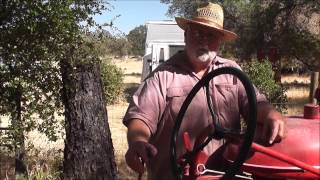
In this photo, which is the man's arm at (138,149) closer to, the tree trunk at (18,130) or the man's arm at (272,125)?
the man's arm at (272,125)

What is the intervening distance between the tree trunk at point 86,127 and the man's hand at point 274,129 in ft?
13.2

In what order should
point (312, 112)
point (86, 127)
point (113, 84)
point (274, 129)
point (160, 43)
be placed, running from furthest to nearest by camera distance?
point (160, 43)
point (113, 84)
point (86, 127)
point (312, 112)
point (274, 129)

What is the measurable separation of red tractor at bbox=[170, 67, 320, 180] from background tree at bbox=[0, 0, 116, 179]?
12.9 ft

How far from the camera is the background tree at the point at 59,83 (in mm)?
5918

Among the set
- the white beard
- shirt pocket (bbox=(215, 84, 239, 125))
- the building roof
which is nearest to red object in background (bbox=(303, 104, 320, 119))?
shirt pocket (bbox=(215, 84, 239, 125))

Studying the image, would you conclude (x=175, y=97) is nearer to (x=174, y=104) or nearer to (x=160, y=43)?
(x=174, y=104)

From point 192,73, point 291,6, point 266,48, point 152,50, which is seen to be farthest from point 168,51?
point 192,73

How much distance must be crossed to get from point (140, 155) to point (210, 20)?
3.24 feet

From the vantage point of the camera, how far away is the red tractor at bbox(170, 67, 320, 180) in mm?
1911

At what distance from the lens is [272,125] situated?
2.18 m

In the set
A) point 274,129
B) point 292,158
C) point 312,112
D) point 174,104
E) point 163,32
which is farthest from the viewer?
point 163,32

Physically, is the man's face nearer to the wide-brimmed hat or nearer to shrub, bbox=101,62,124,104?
the wide-brimmed hat

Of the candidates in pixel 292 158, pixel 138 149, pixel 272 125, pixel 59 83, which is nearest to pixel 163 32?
Result: pixel 59 83

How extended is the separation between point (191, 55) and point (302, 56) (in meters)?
23.8
